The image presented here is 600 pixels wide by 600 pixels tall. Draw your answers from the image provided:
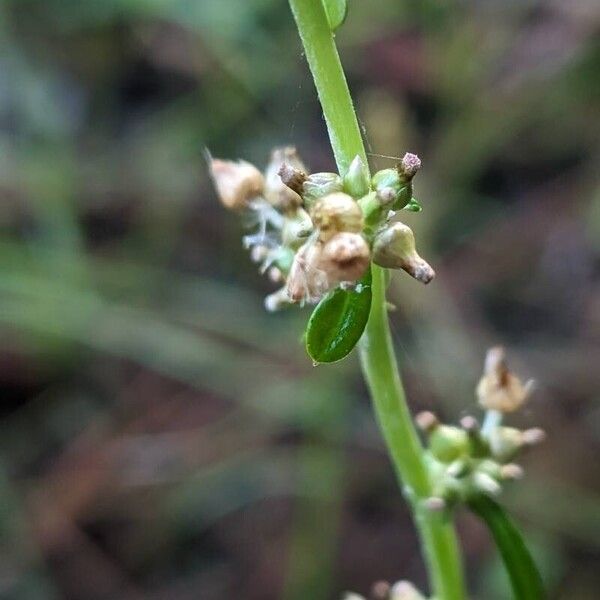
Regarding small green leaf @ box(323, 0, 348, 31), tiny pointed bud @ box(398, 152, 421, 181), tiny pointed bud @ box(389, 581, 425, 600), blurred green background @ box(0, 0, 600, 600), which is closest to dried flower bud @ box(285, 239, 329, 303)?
tiny pointed bud @ box(398, 152, 421, 181)

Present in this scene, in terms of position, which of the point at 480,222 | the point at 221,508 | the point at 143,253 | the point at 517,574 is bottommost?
the point at 517,574

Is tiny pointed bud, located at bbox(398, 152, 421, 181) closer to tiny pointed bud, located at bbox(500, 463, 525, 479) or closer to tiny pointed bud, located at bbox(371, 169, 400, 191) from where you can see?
tiny pointed bud, located at bbox(371, 169, 400, 191)

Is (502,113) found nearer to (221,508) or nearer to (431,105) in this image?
(431,105)

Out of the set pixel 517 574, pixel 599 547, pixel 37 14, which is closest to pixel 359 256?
pixel 517 574

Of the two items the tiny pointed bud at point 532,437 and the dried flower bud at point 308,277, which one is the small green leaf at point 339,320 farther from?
the tiny pointed bud at point 532,437

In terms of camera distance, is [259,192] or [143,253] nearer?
[259,192]

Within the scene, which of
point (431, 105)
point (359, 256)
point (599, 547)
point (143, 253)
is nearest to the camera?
point (359, 256)
